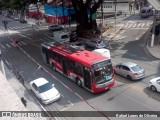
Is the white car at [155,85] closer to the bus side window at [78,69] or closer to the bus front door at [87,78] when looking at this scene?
the bus front door at [87,78]

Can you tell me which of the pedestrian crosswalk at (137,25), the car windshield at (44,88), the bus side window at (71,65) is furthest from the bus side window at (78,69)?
the pedestrian crosswalk at (137,25)

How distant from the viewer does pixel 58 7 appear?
72750mm

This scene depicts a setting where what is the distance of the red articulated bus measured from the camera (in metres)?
22.3

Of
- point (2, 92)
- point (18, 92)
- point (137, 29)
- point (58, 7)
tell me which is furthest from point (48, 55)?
point (58, 7)

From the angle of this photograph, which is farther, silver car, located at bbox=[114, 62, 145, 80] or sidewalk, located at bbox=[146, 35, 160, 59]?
sidewalk, located at bbox=[146, 35, 160, 59]

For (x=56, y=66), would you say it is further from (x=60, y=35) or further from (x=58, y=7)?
(x=58, y=7)

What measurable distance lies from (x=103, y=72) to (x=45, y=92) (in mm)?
5633

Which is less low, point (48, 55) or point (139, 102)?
point (48, 55)

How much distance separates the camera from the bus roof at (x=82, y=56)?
22.8 meters

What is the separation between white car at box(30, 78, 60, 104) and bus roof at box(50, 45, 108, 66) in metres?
3.77

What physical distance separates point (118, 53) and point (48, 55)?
35.1 ft

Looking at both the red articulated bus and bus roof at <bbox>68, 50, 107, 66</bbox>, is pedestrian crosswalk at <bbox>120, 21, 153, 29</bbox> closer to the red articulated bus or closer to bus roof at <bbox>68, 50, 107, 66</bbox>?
the red articulated bus

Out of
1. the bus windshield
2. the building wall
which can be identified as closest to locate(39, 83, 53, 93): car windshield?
the bus windshield

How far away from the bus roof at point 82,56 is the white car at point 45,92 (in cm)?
377
